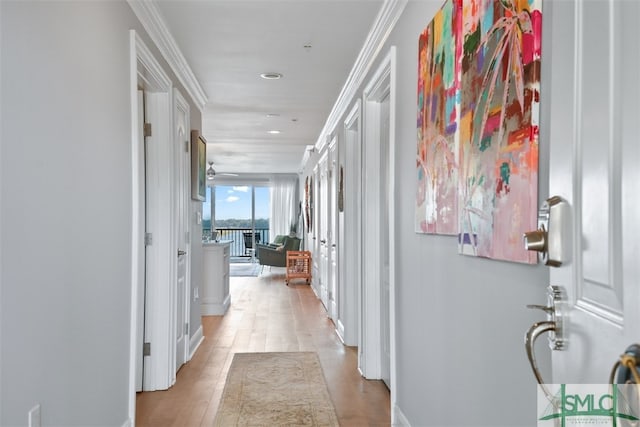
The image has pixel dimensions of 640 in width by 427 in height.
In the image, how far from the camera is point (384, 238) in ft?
12.2

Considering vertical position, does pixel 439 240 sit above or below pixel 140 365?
above

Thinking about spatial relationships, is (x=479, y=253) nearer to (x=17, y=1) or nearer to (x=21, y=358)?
(x=21, y=358)

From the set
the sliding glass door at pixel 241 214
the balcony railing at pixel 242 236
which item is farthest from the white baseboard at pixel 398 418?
the balcony railing at pixel 242 236

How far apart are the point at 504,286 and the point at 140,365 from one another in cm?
276

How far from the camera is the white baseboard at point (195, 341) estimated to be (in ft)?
14.4

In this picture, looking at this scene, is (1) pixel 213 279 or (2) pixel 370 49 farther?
(1) pixel 213 279

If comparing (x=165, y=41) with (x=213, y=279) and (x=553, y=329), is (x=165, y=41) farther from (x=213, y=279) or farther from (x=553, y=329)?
(x=213, y=279)

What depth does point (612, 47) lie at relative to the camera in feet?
2.40

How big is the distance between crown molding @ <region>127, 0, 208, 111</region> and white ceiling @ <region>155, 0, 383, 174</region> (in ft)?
0.14

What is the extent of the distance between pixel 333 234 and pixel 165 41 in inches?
120

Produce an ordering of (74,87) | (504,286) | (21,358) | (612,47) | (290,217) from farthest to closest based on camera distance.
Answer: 1. (290,217)
2. (74,87)
3. (21,358)
4. (504,286)
5. (612,47)

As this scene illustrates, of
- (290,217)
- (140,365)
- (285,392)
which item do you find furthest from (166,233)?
(290,217)

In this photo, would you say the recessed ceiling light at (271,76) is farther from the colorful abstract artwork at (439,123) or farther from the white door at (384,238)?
the colorful abstract artwork at (439,123)

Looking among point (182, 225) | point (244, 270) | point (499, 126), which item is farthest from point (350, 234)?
point (244, 270)
